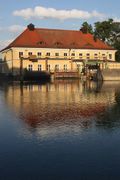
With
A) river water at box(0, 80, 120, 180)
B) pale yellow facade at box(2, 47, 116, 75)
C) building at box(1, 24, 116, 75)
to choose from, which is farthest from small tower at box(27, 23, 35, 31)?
river water at box(0, 80, 120, 180)

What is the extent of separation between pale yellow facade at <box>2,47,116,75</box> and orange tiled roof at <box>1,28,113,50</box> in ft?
3.21

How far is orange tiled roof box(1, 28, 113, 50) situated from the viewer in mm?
84875

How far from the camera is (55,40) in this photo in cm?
8725

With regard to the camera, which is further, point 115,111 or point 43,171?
point 115,111

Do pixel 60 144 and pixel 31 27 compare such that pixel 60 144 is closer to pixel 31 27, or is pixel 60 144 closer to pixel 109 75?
pixel 109 75

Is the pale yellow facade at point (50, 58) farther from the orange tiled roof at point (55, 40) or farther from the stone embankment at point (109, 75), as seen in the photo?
the stone embankment at point (109, 75)

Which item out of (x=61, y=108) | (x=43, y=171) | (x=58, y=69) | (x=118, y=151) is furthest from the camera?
(x=58, y=69)

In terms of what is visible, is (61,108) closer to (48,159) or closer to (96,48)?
(48,159)

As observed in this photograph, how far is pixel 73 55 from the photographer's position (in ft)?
289

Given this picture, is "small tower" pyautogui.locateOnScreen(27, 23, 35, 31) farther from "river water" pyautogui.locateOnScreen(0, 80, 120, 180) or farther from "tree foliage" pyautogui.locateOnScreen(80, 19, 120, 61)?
"river water" pyautogui.locateOnScreen(0, 80, 120, 180)

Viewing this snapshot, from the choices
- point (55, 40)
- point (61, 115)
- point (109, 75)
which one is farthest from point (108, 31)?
point (61, 115)

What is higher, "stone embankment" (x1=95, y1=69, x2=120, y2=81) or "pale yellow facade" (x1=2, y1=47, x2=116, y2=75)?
"pale yellow facade" (x1=2, y1=47, x2=116, y2=75)

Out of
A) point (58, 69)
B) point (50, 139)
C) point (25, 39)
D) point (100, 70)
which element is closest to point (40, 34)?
point (25, 39)

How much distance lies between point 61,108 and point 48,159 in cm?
1473
